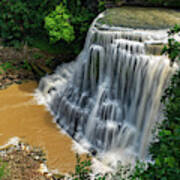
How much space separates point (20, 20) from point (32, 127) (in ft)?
38.7

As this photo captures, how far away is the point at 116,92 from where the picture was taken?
9148mm

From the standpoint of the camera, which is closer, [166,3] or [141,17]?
[141,17]

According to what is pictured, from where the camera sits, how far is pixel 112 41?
29.4ft

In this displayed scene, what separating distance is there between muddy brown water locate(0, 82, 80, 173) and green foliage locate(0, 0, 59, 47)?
265 inches

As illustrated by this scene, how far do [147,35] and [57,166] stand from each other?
21.0 ft

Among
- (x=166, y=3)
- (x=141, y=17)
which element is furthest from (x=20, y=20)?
Result: (x=166, y=3)

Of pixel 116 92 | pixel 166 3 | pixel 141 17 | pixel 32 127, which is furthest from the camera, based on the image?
pixel 166 3

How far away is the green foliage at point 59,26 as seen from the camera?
13.0 metres

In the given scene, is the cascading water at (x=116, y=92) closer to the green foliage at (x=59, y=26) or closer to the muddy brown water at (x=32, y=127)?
the muddy brown water at (x=32, y=127)

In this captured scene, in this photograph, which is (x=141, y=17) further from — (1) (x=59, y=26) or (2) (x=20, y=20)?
(2) (x=20, y=20)

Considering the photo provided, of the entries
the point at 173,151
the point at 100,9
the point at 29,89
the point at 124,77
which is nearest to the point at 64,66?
the point at 29,89

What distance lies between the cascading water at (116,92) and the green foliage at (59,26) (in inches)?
128

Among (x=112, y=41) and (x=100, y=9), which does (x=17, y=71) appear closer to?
(x=100, y=9)

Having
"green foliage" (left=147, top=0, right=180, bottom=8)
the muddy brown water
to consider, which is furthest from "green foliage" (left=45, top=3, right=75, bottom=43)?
"green foliage" (left=147, top=0, right=180, bottom=8)
